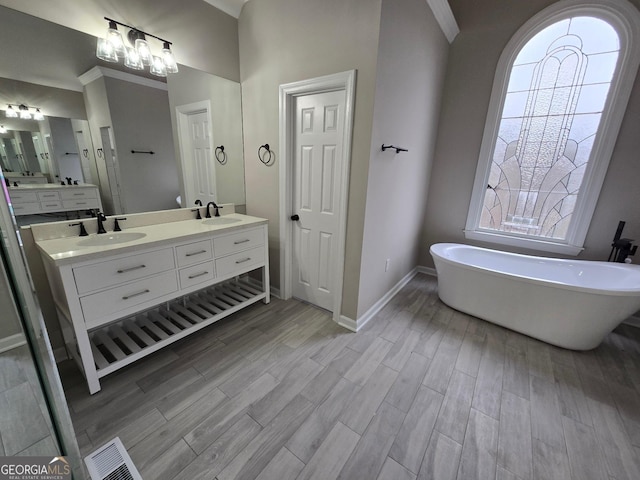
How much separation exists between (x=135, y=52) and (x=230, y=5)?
101 centimetres

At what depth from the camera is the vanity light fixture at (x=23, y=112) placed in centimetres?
145

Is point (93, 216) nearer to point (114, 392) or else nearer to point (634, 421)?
point (114, 392)

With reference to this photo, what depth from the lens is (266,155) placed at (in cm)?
246

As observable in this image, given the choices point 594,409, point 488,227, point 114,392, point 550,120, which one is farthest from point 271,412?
point 550,120

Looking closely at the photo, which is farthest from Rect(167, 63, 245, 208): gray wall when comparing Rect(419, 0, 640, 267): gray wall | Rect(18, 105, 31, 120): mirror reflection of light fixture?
Rect(419, 0, 640, 267): gray wall

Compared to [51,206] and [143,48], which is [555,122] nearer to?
[143,48]

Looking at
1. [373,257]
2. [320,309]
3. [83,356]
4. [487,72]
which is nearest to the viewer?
[83,356]

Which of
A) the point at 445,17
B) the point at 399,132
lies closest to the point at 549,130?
the point at 445,17

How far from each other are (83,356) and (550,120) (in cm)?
435

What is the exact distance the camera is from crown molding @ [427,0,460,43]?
2.28 metres

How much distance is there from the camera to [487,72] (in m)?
2.78

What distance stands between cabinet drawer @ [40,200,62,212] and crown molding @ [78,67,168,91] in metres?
0.79

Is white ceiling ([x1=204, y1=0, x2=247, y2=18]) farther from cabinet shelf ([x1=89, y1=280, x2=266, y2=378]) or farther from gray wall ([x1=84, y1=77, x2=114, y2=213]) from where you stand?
cabinet shelf ([x1=89, y1=280, x2=266, y2=378])

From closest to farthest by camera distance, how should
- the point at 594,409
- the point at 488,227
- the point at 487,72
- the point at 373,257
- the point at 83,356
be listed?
the point at 83,356, the point at 594,409, the point at 373,257, the point at 487,72, the point at 488,227
